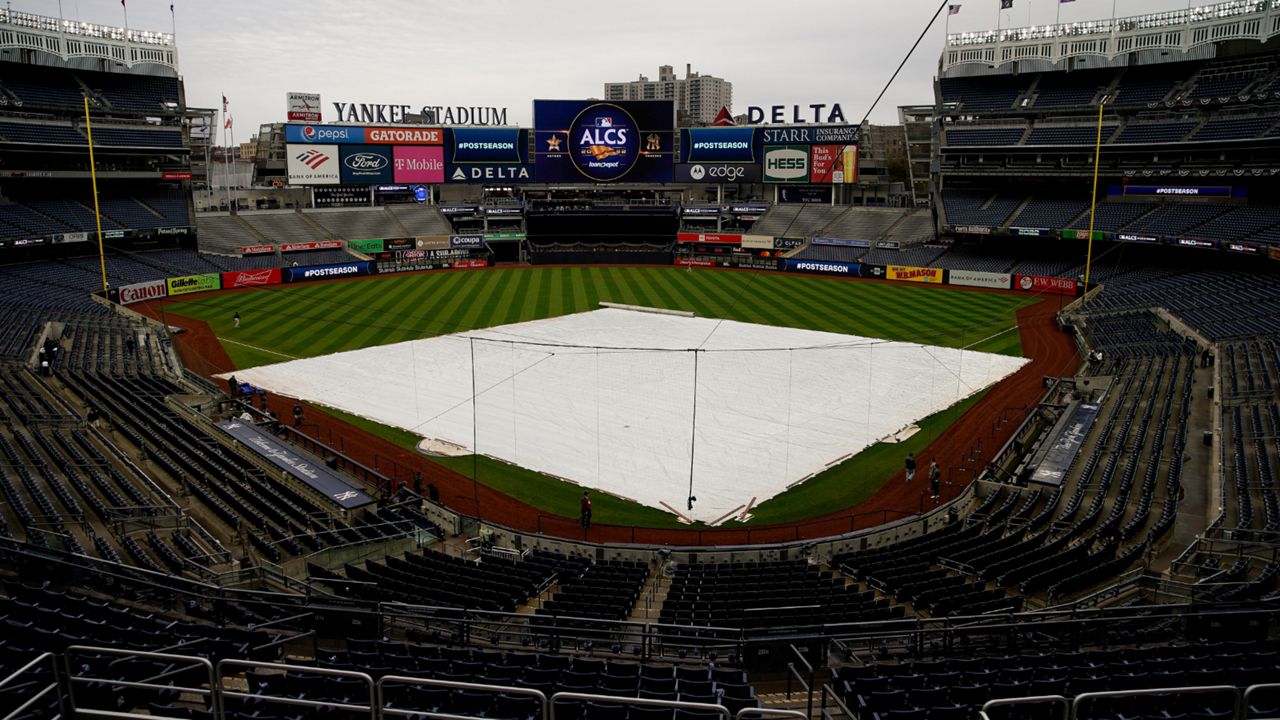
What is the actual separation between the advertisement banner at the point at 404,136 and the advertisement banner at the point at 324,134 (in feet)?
2.95

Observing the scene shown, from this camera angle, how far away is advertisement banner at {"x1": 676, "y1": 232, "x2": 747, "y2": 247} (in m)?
82.0

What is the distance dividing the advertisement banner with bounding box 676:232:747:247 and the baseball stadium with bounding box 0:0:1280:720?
2.36 feet

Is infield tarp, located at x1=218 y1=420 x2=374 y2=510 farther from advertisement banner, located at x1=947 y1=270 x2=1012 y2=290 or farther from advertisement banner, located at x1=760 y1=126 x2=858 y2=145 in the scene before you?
advertisement banner, located at x1=760 y1=126 x2=858 y2=145

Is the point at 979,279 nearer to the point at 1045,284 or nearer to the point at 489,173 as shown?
the point at 1045,284

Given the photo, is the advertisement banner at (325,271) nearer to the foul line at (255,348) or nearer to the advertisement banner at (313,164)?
the advertisement banner at (313,164)

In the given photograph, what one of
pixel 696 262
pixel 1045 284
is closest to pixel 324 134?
pixel 696 262

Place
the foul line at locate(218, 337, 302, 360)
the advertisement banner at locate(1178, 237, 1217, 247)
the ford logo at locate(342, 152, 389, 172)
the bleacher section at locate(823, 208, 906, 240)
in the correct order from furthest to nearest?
the bleacher section at locate(823, 208, 906, 240) → the ford logo at locate(342, 152, 389, 172) → the advertisement banner at locate(1178, 237, 1217, 247) → the foul line at locate(218, 337, 302, 360)

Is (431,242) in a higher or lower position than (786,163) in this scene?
lower

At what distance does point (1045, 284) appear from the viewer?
2461 inches

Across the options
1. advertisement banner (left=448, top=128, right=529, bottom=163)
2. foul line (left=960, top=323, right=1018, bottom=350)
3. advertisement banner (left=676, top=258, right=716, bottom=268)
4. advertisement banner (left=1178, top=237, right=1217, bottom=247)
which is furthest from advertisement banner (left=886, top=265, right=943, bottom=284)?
advertisement banner (left=448, top=128, right=529, bottom=163)

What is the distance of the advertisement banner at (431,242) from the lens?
78.6m

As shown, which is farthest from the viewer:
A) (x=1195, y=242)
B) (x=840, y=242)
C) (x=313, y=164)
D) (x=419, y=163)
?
(x=419, y=163)

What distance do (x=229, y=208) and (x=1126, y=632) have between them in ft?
261

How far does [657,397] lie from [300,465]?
47.6 feet
